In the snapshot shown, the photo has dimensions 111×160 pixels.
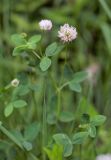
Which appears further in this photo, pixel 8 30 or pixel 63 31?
pixel 8 30

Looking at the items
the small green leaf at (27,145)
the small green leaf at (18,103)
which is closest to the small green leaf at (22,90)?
the small green leaf at (18,103)

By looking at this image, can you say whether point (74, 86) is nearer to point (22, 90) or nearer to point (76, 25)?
point (22, 90)

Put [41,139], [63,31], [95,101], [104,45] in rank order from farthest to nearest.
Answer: [104,45]
[95,101]
[41,139]
[63,31]

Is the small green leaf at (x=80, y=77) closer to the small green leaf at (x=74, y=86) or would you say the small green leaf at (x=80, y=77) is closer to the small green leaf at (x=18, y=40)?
the small green leaf at (x=74, y=86)

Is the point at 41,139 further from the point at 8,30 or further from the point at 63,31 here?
the point at 8,30

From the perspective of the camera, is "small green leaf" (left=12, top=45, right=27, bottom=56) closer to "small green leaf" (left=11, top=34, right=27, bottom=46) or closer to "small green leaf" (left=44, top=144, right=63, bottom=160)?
"small green leaf" (left=11, top=34, right=27, bottom=46)

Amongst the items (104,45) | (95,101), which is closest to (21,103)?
(95,101)
